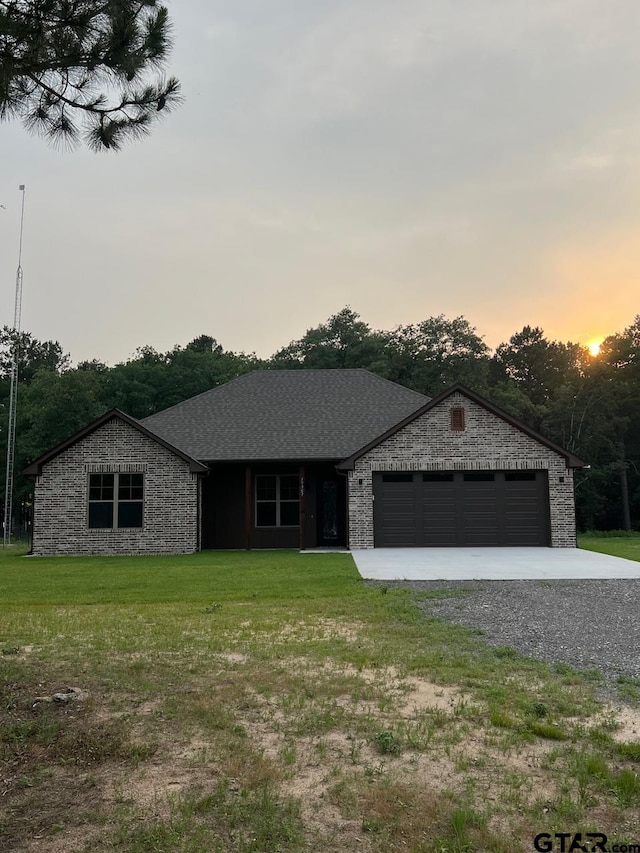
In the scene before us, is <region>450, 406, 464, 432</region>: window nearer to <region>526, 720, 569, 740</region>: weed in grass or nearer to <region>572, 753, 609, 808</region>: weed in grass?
<region>526, 720, 569, 740</region>: weed in grass

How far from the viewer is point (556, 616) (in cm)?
782

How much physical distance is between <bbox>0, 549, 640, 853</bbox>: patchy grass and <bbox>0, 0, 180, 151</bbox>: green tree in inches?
214

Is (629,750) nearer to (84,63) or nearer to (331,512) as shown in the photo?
(84,63)

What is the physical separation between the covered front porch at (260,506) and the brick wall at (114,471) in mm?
1338

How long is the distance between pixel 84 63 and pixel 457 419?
14952mm

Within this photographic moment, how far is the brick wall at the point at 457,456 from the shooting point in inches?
727

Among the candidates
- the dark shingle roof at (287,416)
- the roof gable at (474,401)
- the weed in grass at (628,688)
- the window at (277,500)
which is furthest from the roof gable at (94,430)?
the weed in grass at (628,688)

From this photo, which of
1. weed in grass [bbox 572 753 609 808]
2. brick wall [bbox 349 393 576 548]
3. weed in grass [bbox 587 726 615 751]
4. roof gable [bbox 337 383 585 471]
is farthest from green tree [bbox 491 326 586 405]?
weed in grass [bbox 572 753 609 808]

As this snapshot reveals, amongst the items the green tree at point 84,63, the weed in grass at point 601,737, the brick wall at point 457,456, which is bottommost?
the weed in grass at point 601,737

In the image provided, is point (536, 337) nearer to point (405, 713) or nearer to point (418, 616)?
point (418, 616)

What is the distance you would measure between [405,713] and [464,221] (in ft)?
51.8

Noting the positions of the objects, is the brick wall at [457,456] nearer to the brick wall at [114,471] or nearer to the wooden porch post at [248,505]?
the wooden porch post at [248,505]

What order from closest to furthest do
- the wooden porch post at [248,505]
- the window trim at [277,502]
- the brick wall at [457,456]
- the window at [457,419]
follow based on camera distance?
the brick wall at [457,456]
the window at [457,419]
the wooden porch post at [248,505]
the window trim at [277,502]

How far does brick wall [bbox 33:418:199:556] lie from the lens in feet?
59.4
